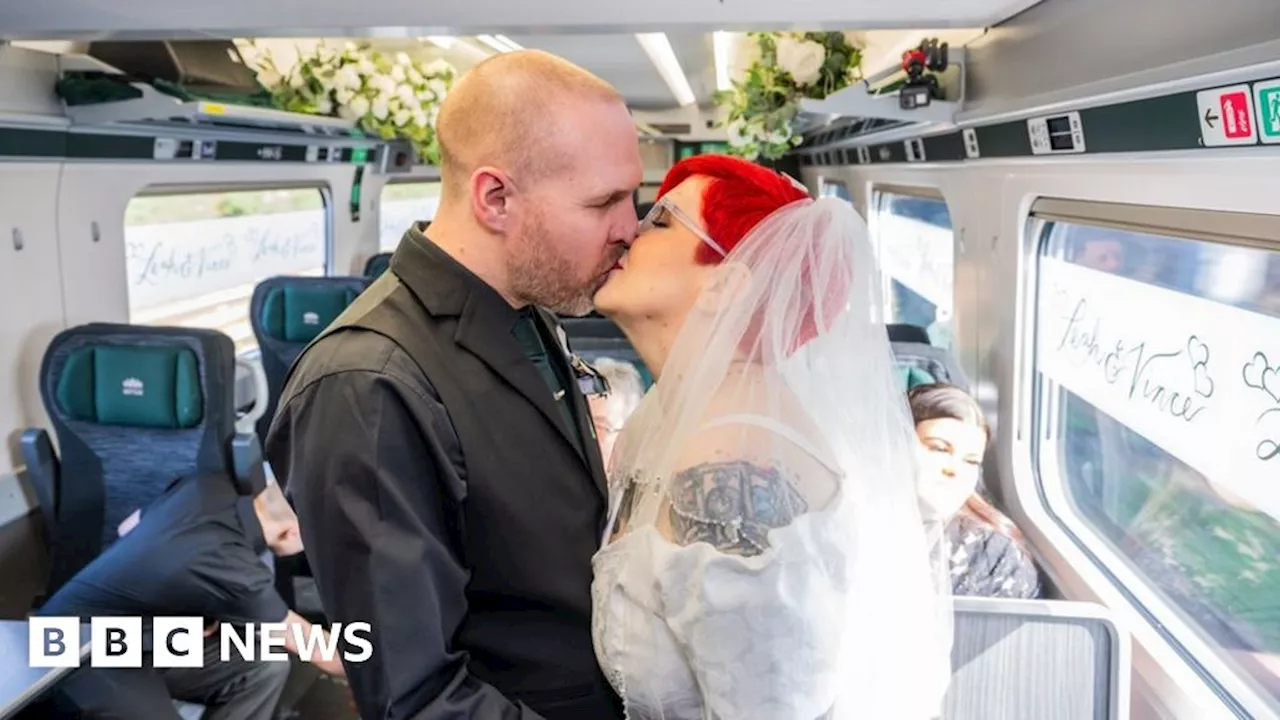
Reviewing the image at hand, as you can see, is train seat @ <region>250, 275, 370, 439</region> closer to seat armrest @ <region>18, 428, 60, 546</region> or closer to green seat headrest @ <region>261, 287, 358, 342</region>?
green seat headrest @ <region>261, 287, 358, 342</region>

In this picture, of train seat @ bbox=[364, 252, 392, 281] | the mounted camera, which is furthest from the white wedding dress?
Result: train seat @ bbox=[364, 252, 392, 281]

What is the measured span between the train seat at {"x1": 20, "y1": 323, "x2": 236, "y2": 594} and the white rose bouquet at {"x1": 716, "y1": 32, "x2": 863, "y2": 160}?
2542mm

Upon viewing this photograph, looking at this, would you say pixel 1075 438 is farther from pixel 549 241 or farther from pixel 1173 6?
pixel 549 241

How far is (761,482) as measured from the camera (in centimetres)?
147

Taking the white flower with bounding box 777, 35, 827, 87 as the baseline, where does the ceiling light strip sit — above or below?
above

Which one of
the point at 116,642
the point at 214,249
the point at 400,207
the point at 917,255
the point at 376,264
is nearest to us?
the point at 116,642

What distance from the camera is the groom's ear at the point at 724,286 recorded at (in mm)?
1600

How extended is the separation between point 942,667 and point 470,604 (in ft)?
3.01

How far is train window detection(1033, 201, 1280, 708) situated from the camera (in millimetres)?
2166

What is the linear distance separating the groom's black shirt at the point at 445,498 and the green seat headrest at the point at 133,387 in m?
2.47

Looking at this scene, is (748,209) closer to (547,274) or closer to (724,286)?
(724,286)

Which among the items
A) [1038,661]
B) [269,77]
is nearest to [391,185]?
[269,77]

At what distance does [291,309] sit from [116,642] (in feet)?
9.61

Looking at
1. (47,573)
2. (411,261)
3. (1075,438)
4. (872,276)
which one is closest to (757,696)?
(872,276)
